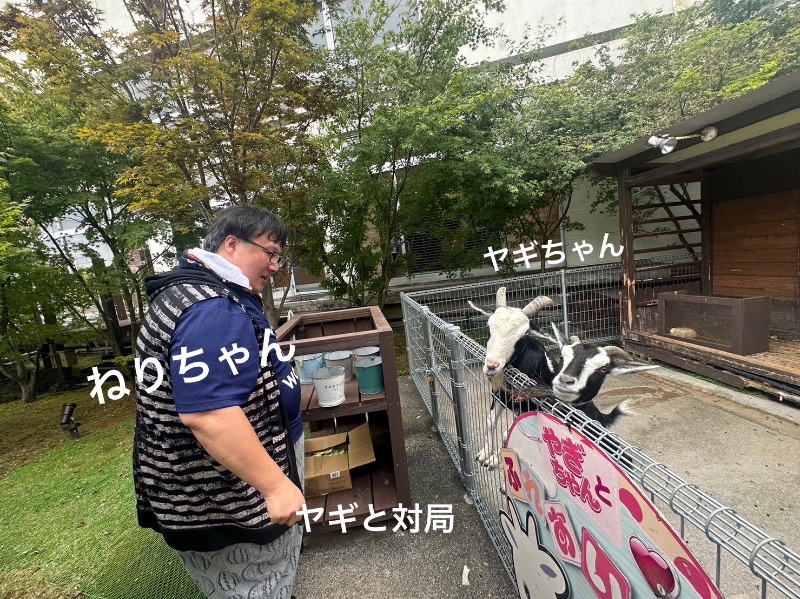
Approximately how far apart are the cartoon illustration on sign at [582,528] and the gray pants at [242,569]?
3.17 feet

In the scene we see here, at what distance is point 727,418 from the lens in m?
3.52

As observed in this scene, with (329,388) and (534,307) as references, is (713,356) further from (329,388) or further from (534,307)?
(329,388)

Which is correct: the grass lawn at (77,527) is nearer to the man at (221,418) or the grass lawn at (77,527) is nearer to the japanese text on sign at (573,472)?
the man at (221,418)

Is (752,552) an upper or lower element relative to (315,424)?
upper

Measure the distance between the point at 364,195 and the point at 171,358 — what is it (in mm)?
5546

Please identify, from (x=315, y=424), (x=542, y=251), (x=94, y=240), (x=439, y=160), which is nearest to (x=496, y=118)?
(x=439, y=160)

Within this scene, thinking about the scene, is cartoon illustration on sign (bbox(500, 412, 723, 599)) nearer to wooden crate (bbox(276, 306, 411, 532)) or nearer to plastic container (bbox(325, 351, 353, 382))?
wooden crate (bbox(276, 306, 411, 532))

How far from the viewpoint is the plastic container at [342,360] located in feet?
8.18

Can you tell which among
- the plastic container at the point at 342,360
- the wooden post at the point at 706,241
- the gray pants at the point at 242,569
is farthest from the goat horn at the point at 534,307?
the wooden post at the point at 706,241

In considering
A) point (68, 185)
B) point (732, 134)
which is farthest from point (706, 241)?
point (68, 185)

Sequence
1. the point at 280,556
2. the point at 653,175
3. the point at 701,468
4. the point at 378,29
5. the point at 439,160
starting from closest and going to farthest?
the point at 280,556
the point at 701,468
the point at 653,175
the point at 378,29
the point at 439,160

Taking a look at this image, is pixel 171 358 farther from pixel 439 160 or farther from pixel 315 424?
pixel 439 160

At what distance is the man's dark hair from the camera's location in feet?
4.44

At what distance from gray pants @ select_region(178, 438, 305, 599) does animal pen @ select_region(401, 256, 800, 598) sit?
3.79ft
